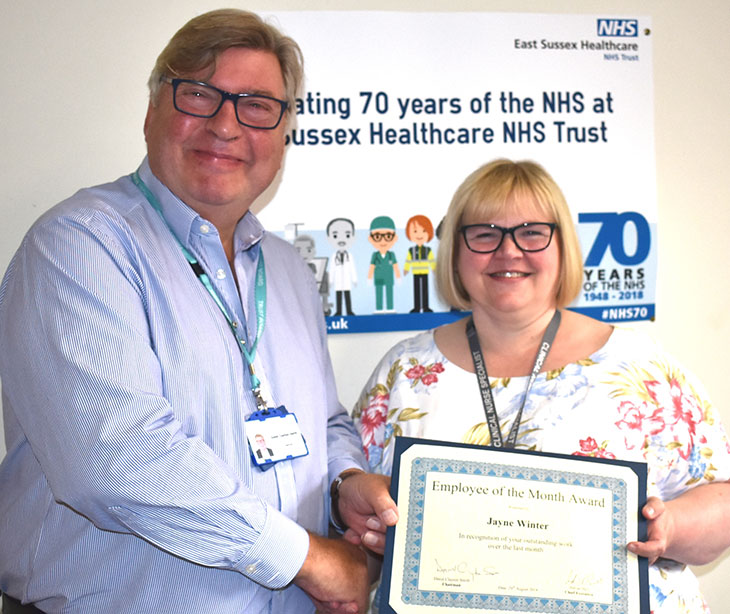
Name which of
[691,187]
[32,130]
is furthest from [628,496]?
[32,130]

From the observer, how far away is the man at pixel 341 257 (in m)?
2.57

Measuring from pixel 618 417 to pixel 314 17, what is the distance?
1.71 meters

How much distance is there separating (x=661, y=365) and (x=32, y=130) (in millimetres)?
2132

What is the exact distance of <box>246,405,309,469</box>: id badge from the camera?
1653mm

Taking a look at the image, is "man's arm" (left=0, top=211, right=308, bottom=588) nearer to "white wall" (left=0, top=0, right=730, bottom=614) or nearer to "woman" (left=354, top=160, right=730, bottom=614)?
"woman" (left=354, top=160, right=730, bottom=614)

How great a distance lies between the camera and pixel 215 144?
1756 mm

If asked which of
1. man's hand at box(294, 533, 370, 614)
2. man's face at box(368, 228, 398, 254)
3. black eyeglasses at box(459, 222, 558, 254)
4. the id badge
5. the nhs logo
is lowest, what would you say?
man's hand at box(294, 533, 370, 614)

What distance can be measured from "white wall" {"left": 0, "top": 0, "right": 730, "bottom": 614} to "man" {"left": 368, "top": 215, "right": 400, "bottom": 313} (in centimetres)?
21

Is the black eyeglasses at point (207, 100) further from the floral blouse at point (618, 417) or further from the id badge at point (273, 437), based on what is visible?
the floral blouse at point (618, 417)

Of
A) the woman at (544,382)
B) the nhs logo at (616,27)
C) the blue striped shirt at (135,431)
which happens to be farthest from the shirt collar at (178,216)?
the nhs logo at (616,27)

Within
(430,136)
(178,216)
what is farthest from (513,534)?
(430,136)

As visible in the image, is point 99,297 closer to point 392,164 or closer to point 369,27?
point 392,164
